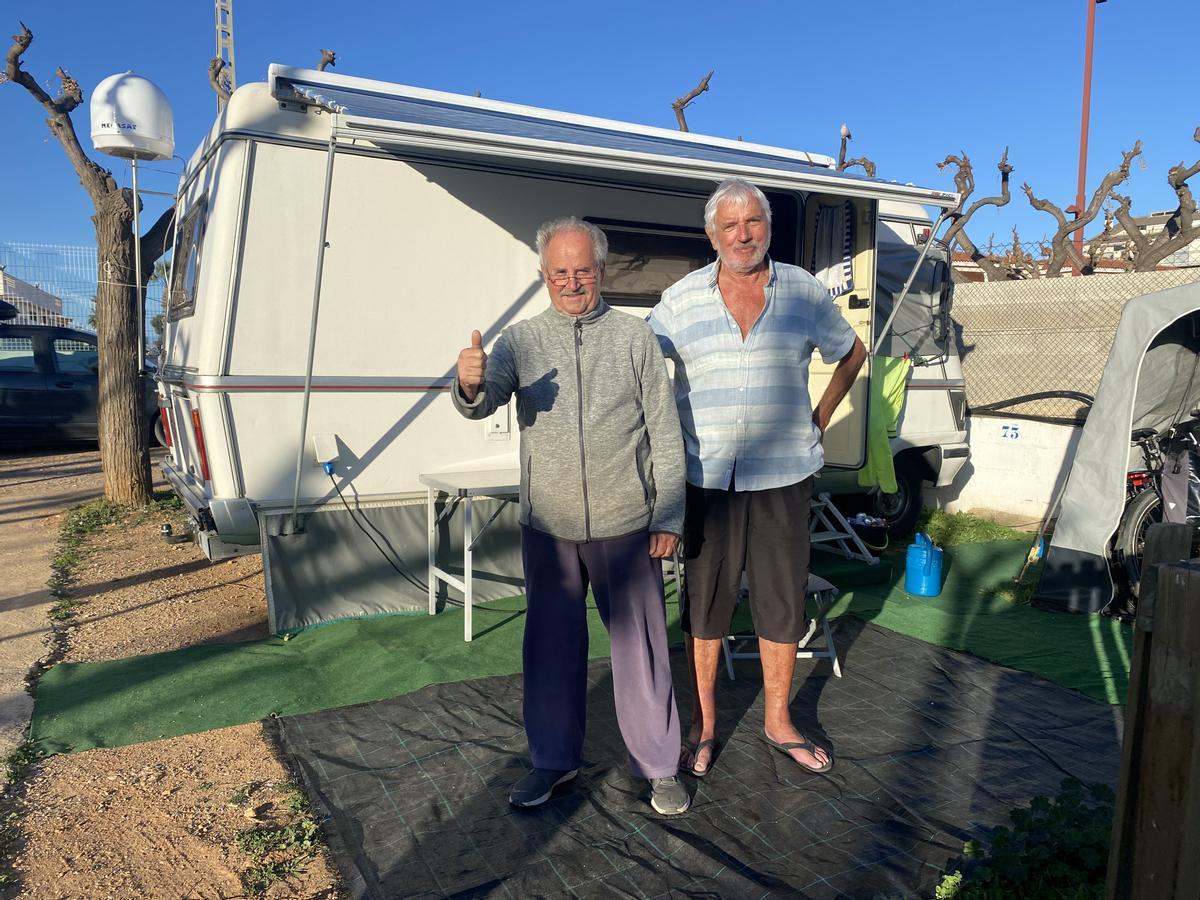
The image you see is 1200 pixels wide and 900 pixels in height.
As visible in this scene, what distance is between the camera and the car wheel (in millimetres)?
6551

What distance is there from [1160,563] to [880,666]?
106 inches

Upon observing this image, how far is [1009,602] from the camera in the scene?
16.4 feet

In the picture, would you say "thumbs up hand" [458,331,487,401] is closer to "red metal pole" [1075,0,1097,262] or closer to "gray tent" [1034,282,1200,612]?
"gray tent" [1034,282,1200,612]

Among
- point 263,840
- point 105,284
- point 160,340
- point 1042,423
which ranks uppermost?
point 105,284

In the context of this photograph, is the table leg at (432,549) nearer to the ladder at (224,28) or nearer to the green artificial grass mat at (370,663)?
the green artificial grass mat at (370,663)

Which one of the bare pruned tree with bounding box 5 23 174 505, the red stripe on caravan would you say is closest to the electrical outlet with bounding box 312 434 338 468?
the red stripe on caravan

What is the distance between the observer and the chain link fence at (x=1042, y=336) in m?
6.82

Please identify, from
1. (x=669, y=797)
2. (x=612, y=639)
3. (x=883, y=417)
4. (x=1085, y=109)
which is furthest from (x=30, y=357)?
(x=1085, y=109)

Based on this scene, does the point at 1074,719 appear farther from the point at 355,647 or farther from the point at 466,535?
the point at 355,647

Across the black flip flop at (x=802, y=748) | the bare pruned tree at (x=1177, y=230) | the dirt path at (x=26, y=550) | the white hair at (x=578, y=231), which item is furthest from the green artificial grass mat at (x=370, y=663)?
the bare pruned tree at (x=1177, y=230)

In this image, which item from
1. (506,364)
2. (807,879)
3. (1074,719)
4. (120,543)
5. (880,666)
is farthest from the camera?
→ (120,543)

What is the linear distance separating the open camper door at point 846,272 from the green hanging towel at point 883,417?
13cm

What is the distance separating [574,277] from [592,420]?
1.35 feet

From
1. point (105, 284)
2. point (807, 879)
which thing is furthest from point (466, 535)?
point (105, 284)
